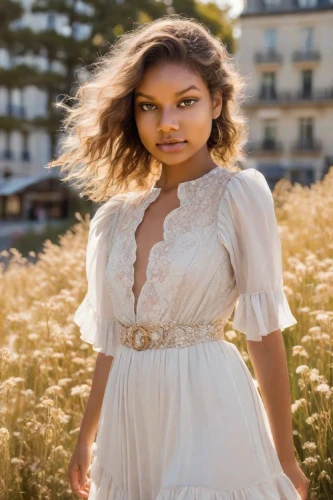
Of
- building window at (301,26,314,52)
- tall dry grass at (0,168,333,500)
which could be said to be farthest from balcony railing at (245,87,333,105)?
tall dry grass at (0,168,333,500)

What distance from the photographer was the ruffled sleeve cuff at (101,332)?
7.76ft

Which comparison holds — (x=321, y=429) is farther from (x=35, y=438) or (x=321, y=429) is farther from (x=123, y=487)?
(x=35, y=438)

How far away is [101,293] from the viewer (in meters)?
2.38

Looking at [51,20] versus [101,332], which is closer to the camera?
[101,332]

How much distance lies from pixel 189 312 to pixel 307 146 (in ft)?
131

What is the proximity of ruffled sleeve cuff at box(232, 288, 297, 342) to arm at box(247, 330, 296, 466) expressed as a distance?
3cm

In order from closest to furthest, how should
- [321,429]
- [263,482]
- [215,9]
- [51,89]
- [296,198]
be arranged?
[263,482] → [321,429] → [296,198] → [51,89] → [215,9]

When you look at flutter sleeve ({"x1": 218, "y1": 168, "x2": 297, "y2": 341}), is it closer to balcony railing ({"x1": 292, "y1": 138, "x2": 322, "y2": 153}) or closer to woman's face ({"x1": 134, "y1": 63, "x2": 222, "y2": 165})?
woman's face ({"x1": 134, "y1": 63, "x2": 222, "y2": 165})

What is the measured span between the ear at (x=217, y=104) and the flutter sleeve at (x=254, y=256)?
0.98 ft

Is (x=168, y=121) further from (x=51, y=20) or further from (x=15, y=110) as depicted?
(x=51, y=20)

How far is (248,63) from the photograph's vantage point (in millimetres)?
41688

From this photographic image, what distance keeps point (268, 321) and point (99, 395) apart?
0.62m

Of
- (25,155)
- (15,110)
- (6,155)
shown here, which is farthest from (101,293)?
(25,155)

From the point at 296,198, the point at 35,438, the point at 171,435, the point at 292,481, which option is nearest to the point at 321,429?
the point at 292,481
